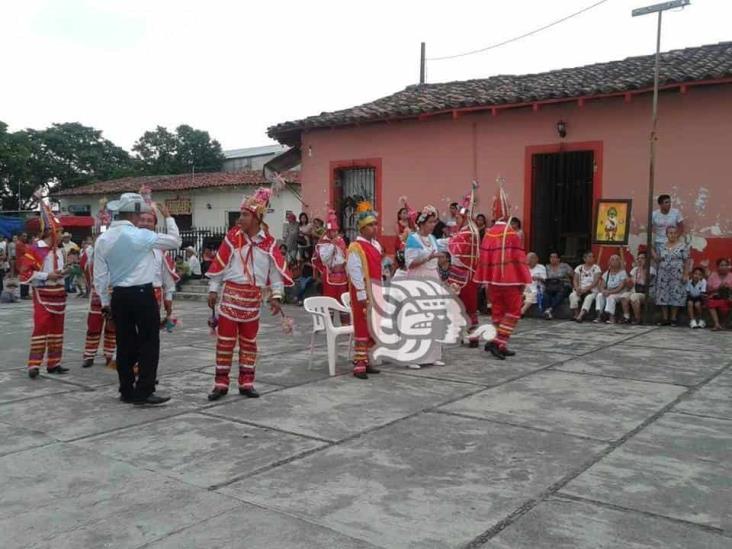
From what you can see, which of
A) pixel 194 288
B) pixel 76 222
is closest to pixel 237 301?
pixel 194 288

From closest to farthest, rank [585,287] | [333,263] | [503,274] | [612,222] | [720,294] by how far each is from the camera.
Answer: [503,274] → [333,263] → [720,294] → [585,287] → [612,222]

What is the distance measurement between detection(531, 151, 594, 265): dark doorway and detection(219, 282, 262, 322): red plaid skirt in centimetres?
826

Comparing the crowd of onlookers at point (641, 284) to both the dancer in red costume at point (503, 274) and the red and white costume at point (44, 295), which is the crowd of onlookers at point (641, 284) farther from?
the red and white costume at point (44, 295)

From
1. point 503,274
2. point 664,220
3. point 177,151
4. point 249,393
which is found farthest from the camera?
point 177,151

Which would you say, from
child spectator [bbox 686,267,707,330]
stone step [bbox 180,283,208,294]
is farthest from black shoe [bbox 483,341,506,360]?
stone step [bbox 180,283,208,294]

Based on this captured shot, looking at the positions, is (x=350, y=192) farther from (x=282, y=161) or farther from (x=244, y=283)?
(x=244, y=283)

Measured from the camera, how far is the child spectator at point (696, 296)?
10.5m

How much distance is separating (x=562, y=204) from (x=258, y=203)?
9645 millimetres

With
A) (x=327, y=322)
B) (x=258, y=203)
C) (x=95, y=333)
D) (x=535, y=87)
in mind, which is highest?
(x=535, y=87)

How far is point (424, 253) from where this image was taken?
25.0 feet

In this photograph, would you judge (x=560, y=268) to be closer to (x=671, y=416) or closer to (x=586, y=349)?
(x=586, y=349)

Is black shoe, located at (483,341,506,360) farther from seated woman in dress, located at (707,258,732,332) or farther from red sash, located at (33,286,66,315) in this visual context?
red sash, located at (33,286,66,315)

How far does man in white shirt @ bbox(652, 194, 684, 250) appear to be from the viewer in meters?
11.1

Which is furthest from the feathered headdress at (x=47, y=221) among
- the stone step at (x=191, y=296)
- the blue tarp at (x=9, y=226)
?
the blue tarp at (x=9, y=226)
